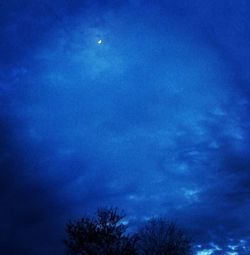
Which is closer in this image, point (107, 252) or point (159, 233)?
point (107, 252)

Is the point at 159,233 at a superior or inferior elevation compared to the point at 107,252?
superior

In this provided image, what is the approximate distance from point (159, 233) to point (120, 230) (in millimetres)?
7181

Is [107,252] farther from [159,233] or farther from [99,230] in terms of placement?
[159,233]

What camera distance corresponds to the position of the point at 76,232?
3678 centimetres

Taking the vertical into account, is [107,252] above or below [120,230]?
below

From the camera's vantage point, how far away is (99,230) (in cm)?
3662

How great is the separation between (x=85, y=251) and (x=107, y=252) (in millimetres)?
2432

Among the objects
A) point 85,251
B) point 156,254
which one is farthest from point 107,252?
point 156,254

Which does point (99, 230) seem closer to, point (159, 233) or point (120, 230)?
point (120, 230)

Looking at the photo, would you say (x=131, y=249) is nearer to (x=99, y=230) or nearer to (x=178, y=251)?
(x=99, y=230)

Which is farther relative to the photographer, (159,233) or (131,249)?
(159,233)

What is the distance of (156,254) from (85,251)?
9.71 metres

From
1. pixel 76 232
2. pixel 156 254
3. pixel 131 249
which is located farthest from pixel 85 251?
pixel 156 254

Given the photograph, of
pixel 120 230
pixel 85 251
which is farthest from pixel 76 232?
pixel 120 230
